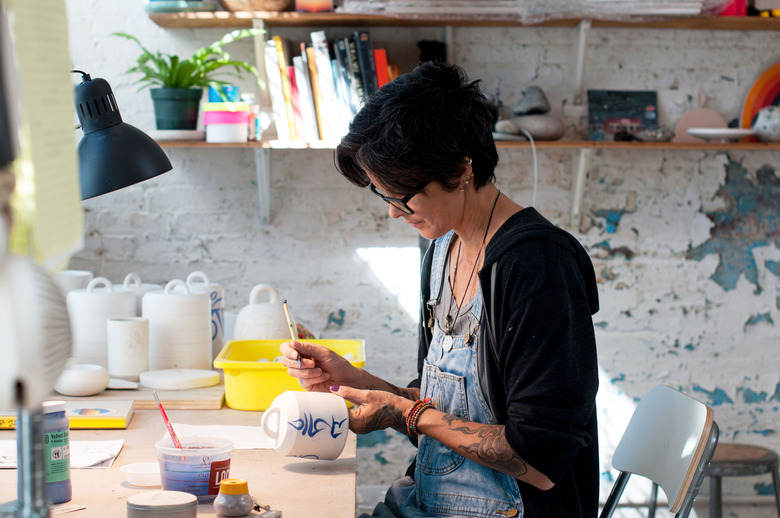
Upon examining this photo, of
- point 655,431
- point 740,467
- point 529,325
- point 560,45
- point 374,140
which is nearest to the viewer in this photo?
point 529,325

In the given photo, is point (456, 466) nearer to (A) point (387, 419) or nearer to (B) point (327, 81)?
(A) point (387, 419)

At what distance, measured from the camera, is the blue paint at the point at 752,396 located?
3.17 meters

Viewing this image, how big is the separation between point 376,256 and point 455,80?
66.0 inches

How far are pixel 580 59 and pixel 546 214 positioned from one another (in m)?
0.63

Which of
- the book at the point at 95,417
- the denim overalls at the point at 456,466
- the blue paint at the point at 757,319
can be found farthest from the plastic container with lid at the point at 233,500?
the blue paint at the point at 757,319

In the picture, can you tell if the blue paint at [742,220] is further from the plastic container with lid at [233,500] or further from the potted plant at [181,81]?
the plastic container with lid at [233,500]

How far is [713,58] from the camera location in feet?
10.1

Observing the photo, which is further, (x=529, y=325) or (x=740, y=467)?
(x=740, y=467)

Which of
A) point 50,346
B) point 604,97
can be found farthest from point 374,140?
point 604,97

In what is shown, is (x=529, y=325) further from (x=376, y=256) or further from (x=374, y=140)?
(x=376, y=256)

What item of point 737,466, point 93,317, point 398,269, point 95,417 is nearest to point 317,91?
point 398,269

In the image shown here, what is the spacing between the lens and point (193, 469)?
1221 mm

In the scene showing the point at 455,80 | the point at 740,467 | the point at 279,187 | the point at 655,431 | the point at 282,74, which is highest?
the point at 282,74

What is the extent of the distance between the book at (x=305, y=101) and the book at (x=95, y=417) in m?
1.39
